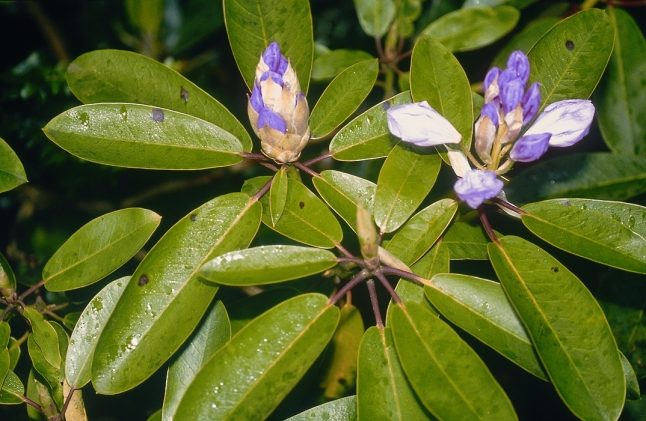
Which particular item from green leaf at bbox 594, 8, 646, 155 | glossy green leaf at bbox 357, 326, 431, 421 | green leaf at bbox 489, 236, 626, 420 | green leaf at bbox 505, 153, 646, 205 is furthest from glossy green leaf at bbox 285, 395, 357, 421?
green leaf at bbox 594, 8, 646, 155

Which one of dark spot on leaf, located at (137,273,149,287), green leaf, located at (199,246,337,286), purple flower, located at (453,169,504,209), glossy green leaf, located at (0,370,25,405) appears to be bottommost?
glossy green leaf, located at (0,370,25,405)

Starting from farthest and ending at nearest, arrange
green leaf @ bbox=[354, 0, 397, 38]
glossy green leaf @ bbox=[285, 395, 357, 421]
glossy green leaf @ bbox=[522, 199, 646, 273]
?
green leaf @ bbox=[354, 0, 397, 38]
glossy green leaf @ bbox=[285, 395, 357, 421]
glossy green leaf @ bbox=[522, 199, 646, 273]

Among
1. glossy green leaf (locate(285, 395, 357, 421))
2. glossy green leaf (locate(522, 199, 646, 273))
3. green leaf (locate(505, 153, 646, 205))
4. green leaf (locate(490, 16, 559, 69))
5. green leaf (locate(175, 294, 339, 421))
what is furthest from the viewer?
green leaf (locate(490, 16, 559, 69))

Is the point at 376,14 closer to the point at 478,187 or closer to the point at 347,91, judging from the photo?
the point at 347,91

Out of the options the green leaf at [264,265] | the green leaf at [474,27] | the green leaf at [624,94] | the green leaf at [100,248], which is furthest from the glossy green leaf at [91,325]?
the green leaf at [624,94]

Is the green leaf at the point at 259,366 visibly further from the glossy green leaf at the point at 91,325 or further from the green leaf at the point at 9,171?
the green leaf at the point at 9,171

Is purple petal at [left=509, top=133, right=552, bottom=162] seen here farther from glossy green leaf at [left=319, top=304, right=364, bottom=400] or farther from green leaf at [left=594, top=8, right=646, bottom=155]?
green leaf at [left=594, top=8, right=646, bottom=155]

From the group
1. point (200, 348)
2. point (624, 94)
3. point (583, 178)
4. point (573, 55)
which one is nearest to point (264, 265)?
point (200, 348)
